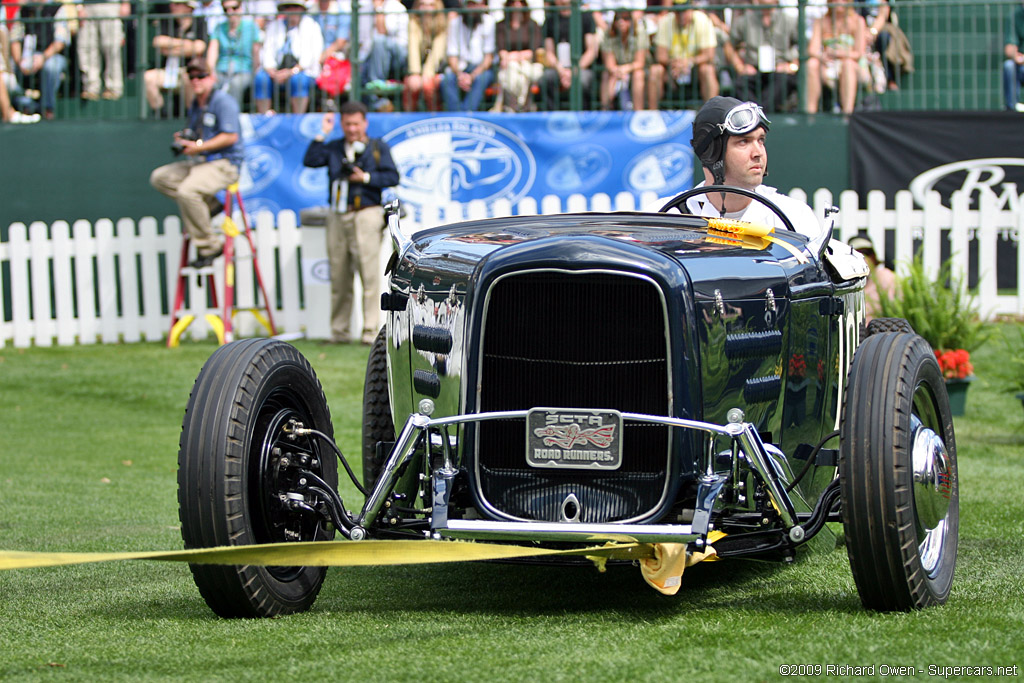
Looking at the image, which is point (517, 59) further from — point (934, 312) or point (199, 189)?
point (934, 312)

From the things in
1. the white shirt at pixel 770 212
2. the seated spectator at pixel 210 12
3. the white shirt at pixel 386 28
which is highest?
the seated spectator at pixel 210 12

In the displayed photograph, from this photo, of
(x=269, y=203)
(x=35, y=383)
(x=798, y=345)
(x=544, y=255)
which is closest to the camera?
(x=544, y=255)

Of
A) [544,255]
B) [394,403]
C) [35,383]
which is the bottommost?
[35,383]

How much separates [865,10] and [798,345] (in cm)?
1124

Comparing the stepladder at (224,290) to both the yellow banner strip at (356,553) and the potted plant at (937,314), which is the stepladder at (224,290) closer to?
the potted plant at (937,314)

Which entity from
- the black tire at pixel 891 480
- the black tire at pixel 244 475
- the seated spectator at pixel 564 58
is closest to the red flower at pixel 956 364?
the black tire at pixel 891 480

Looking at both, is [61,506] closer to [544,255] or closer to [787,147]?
[544,255]

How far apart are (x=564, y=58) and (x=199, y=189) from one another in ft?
14.7

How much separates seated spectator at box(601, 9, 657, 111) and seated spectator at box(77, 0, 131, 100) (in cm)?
573

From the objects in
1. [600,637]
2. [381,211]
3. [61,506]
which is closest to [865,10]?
[381,211]

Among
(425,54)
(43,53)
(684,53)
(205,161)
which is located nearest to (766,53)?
(684,53)

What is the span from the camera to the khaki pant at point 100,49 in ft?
49.5

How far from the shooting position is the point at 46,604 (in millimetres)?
4293

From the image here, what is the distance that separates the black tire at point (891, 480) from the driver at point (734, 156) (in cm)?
148
